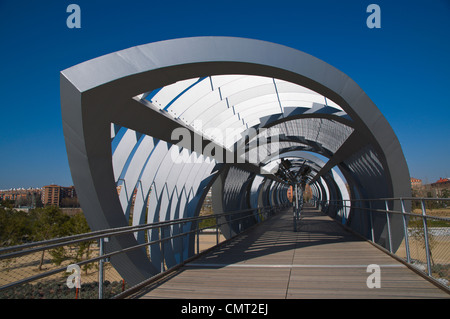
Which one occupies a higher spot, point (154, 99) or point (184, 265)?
point (154, 99)

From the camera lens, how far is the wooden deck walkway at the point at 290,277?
468 centimetres

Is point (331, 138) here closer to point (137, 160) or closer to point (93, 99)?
point (137, 160)

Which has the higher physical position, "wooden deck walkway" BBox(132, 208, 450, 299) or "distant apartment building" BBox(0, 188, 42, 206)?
"distant apartment building" BBox(0, 188, 42, 206)

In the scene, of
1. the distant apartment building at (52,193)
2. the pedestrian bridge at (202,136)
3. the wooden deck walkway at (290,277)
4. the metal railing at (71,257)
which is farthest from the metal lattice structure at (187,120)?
the distant apartment building at (52,193)

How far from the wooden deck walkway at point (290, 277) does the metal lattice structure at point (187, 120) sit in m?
1.00

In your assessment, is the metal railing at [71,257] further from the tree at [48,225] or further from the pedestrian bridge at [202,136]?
the tree at [48,225]

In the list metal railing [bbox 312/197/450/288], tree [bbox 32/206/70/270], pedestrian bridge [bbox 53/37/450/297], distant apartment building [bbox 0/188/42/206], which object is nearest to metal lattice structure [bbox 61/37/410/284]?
pedestrian bridge [bbox 53/37/450/297]

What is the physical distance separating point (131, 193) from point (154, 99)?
3.38 meters

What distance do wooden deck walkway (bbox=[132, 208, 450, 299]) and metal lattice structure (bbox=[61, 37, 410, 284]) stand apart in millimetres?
1005

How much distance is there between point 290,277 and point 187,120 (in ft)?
16.2

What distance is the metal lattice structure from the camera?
556 centimetres

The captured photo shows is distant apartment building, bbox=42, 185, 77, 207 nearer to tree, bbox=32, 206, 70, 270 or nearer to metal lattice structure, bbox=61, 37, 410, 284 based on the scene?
tree, bbox=32, 206, 70, 270

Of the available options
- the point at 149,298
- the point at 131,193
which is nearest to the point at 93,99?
the point at 149,298
